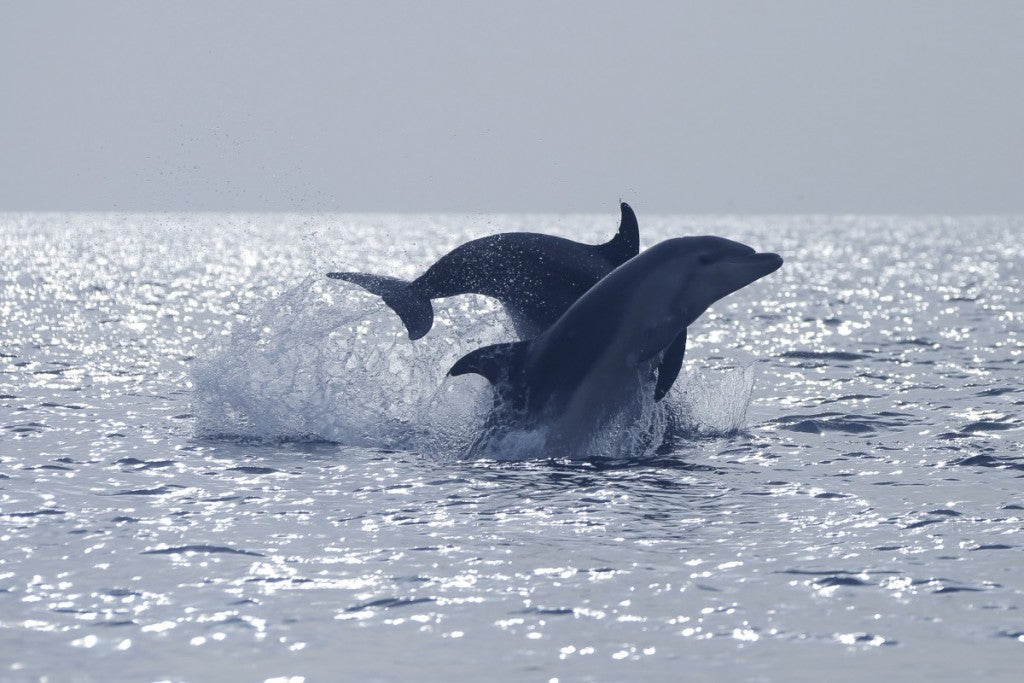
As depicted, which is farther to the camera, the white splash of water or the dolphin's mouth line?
the white splash of water

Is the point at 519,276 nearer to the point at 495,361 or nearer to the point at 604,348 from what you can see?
the point at 495,361

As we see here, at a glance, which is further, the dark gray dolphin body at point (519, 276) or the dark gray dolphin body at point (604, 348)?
the dark gray dolphin body at point (519, 276)

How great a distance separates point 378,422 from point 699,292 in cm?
498

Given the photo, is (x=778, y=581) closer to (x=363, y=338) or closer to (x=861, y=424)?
(x=861, y=424)

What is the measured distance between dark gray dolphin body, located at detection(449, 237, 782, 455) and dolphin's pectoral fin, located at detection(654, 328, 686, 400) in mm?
13

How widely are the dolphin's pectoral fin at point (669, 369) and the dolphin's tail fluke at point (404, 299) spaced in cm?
303

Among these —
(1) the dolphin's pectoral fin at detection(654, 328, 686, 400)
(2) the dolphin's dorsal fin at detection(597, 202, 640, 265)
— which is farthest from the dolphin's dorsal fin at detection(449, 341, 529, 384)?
(2) the dolphin's dorsal fin at detection(597, 202, 640, 265)

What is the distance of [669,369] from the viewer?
50.9 ft

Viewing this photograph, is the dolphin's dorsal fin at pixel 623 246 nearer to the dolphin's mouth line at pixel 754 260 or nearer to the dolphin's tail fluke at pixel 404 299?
the dolphin's mouth line at pixel 754 260

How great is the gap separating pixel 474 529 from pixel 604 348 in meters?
4.01

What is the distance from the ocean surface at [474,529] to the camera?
884 centimetres

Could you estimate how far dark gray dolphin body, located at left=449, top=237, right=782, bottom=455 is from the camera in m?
15.4

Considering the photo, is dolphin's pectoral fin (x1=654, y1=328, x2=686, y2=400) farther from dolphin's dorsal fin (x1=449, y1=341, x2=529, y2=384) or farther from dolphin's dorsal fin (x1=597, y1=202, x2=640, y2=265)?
dolphin's dorsal fin (x1=597, y1=202, x2=640, y2=265)

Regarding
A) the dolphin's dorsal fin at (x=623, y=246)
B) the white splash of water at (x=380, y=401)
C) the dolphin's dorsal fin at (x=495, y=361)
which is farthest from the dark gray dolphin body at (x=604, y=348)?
the dolphin's dorsal fin at (x=623, y=246)
